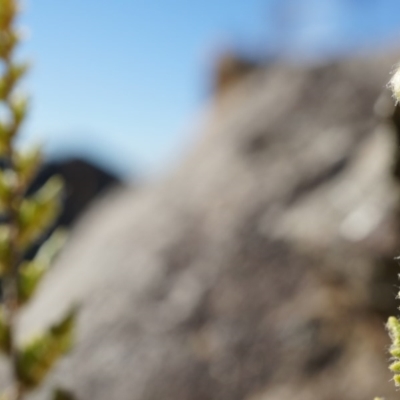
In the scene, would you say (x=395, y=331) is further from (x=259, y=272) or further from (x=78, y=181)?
(x=78, y=181)

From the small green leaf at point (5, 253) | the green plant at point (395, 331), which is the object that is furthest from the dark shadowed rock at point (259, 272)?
the green plant at point (395, 331)

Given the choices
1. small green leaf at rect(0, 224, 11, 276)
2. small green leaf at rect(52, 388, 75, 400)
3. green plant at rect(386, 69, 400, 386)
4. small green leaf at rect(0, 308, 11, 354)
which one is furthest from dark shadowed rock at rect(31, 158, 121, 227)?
green plant at rect(386, 69, 400, 386)

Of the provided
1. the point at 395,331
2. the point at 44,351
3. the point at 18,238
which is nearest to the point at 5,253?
the point at 18,238

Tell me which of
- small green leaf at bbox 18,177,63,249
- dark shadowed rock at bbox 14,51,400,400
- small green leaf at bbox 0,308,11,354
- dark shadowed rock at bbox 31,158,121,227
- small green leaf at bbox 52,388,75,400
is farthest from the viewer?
dark shadowed rock at bbox 31,158,121,227

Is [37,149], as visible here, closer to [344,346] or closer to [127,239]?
[344,346]

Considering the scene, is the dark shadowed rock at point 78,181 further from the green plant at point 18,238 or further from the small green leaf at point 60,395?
the small green leaf at point 60,395

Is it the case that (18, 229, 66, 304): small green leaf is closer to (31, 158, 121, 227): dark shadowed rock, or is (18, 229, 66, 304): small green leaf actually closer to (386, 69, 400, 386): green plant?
(386, 69, 400, 386): green plant

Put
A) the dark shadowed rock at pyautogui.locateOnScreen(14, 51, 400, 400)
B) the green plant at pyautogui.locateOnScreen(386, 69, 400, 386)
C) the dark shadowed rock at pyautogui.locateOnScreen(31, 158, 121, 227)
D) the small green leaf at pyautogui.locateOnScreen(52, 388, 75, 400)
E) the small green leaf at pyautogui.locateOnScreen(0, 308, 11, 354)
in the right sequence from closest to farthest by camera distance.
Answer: the green plant at pyautogui.locateOnScreen(386, 69, 400, 386) < the small green leaf at pyautogui.locateOnScreen(52, 388, 75, 400) < the small green leaf at pyautogui.locateOnScreen(0, 308, 11, 354) < the dark shadowed rock at pyautogui.locateOnScreen(14, 51, 400, 400) < the dark shadowed rock at pyautogui.locateOnScreen(31, 158, 121, 227)
